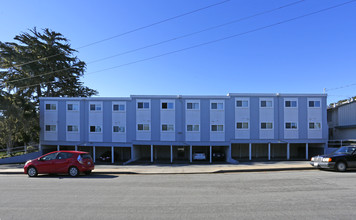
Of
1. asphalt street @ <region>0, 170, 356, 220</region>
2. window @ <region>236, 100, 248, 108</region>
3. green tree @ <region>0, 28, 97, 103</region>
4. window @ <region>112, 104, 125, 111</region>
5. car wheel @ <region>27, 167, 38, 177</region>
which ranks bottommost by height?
car wheel @ <region>27, 167, 38, 177</region>

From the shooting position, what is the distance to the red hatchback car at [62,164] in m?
12.2

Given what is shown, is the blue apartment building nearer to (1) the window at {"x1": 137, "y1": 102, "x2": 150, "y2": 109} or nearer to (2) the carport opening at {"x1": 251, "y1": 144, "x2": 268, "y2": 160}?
(1) the window at {"x1": 137, "y1": 102, "x2": 150, "y2": 109}

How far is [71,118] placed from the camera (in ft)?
83.9

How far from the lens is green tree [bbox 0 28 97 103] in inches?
1204

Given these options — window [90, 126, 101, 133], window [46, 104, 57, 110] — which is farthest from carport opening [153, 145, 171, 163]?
window [46, 104, 57, 110]

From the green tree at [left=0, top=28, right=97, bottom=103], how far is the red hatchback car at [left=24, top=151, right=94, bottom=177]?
66.8 feet

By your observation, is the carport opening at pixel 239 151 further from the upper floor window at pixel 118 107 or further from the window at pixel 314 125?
the upper floor window at pixel 118 107

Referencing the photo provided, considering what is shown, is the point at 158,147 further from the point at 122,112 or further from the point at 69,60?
the point at 69,60

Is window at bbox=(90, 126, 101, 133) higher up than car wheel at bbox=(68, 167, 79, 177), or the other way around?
window at bbox=(90, 126, 101, 133)

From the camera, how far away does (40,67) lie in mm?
33719

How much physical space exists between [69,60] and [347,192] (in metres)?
41.2

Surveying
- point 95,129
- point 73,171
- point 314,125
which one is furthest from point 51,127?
point 314,125

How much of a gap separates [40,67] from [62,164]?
2802 centimetres

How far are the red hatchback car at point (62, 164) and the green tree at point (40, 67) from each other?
66.8 ft
